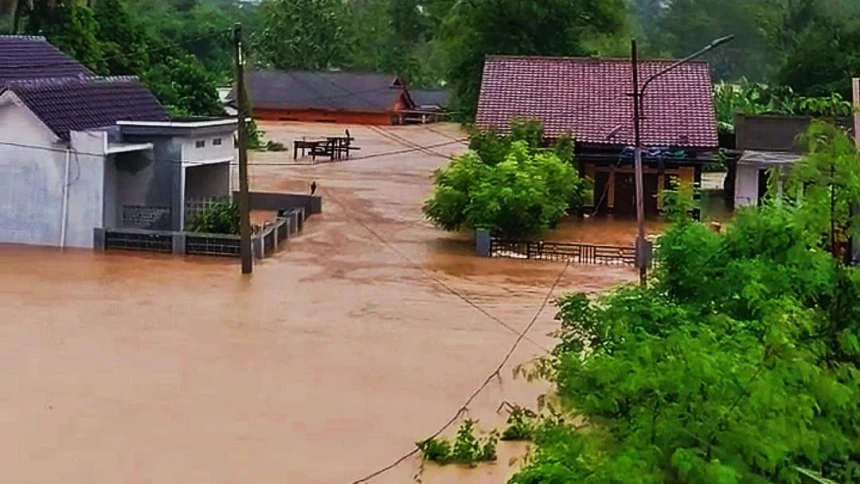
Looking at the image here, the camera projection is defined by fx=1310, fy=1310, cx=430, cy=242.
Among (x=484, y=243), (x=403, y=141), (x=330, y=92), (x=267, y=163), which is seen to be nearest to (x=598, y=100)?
(x=484, y=243)

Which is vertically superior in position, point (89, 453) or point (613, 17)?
point (613, 17)

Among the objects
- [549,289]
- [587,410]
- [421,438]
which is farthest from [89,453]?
[549,289]

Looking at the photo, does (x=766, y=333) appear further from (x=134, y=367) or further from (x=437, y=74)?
(x=437, y=74)

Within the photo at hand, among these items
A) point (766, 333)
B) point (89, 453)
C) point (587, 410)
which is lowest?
point (89, 453)

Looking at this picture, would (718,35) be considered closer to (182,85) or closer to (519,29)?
(519,29)

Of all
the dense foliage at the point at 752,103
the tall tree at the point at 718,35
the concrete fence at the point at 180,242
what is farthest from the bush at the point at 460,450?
the tall tree at the point at 718,35

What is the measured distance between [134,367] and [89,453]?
3.57 meters

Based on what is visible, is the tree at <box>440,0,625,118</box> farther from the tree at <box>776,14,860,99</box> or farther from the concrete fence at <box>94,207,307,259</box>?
the concrete fence at <box>94,207,307,259</box>

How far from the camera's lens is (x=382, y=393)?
15109 millimetres

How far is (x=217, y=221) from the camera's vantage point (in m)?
25.5

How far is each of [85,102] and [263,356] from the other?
11877mm

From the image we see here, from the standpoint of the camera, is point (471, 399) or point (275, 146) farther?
point (275, 146)

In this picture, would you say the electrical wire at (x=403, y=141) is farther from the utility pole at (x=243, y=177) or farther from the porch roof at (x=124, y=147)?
the utility pole at (x=243, y=177)

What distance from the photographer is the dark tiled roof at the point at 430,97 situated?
224 ft
